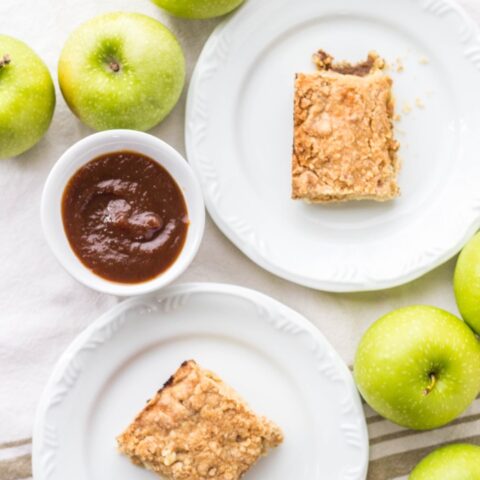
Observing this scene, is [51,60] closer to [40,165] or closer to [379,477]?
[40,165]

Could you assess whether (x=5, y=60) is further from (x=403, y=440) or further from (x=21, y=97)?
(x=403, y=440)

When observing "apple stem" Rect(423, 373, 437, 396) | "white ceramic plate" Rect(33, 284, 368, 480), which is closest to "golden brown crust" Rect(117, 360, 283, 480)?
"white ceramic plate" Rect(33, 284, 368, 480)

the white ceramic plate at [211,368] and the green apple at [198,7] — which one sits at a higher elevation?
the green apple at [198,7]

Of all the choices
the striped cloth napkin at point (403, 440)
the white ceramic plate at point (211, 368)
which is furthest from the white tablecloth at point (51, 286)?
the white ceramic plate at point (211, 368)

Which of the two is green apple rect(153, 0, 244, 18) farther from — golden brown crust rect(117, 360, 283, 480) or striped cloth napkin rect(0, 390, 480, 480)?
striped cloth napkin rect(0, 390, 480, 480)

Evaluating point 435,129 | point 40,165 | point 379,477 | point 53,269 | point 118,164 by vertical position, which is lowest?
point 379,477

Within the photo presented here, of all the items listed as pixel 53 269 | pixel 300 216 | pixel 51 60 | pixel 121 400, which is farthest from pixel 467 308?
pixel 51 60

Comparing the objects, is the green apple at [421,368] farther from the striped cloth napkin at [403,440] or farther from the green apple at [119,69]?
Answer: the green apple at [119,69]
